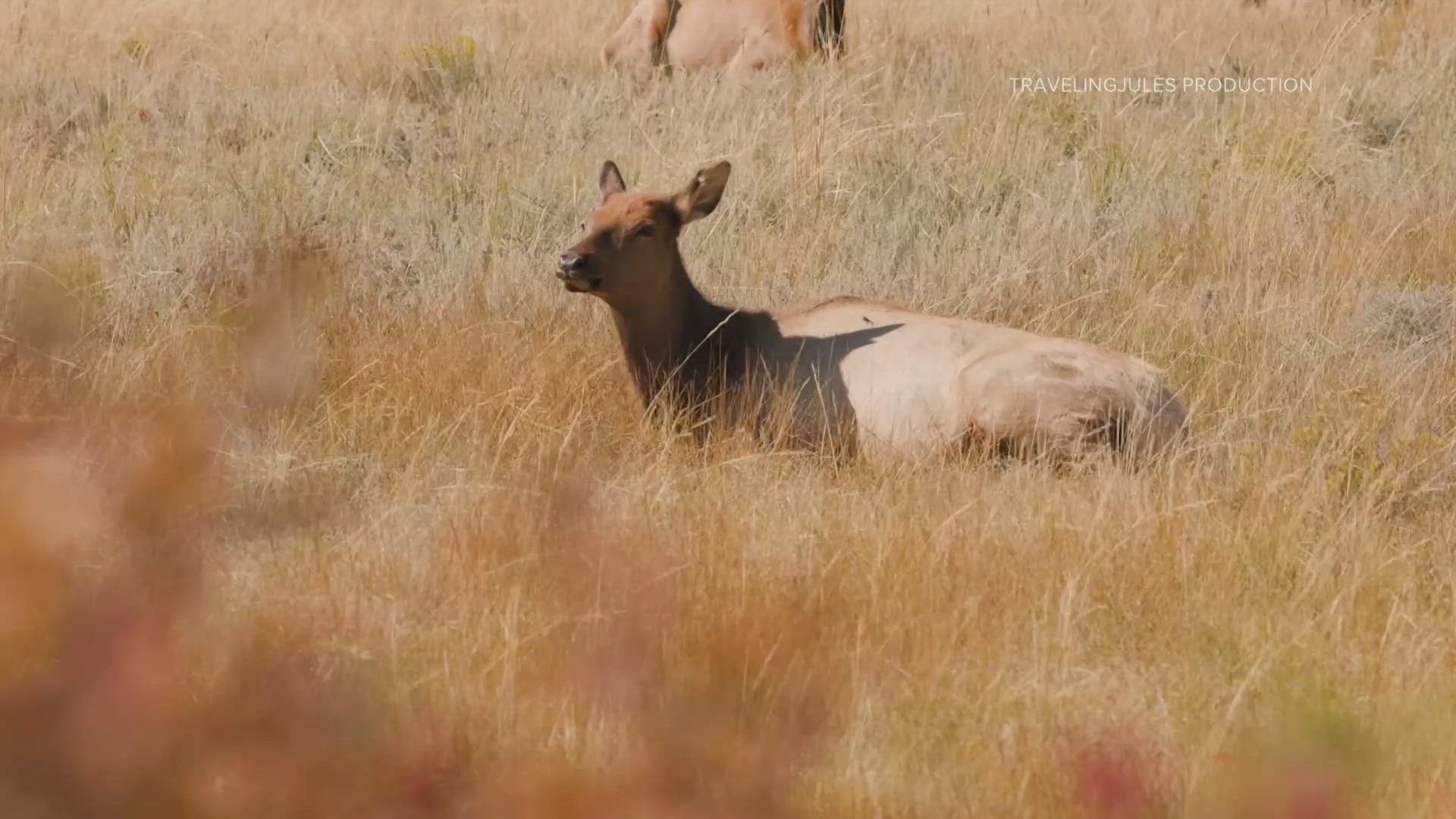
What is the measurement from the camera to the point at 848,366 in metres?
7.10

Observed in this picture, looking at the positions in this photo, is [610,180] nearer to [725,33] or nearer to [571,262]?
[571,262]

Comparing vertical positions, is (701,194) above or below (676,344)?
above

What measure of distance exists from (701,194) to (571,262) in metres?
0.92

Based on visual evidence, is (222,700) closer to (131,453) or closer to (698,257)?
(131,453)

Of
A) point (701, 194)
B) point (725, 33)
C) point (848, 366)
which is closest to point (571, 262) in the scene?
point (701, 194)

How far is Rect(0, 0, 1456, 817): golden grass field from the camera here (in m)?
1.98

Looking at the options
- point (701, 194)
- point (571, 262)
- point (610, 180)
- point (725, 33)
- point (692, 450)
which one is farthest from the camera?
point (725, 33)

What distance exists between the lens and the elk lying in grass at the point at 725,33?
13.1 m

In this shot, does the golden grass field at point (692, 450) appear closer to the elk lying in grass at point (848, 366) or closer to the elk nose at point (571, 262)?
the elk lying in grass at point (848, 366)

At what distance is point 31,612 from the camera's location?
160cm

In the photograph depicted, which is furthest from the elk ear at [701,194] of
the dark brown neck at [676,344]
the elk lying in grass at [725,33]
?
the elk lying in grass at [725,33]

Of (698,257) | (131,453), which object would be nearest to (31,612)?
(131,453)

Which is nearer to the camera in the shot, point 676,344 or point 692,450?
point 692,450

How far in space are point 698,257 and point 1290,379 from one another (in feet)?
10.4
